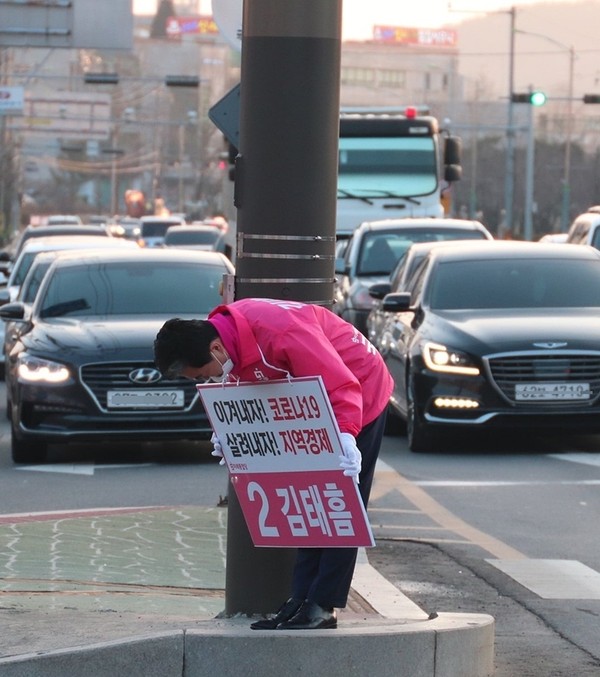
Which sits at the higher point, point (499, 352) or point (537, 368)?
point (499, 352)

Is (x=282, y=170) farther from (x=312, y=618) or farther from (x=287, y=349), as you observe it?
(x=312, y=618)

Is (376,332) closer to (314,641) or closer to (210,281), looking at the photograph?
(210,281)

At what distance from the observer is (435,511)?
1031 cm

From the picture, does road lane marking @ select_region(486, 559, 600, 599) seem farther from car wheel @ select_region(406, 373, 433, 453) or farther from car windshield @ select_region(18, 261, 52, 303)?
car windshield @ select_region(18, 261, 52, 303)

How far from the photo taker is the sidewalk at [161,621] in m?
5.56

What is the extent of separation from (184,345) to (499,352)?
24.9 ft

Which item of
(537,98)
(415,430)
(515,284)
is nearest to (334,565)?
(415,430)

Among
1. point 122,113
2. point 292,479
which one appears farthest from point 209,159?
point 292,479

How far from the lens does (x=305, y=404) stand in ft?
18.6

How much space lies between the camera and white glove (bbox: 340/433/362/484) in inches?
222

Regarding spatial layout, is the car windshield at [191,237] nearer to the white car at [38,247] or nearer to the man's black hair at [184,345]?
the white car at [38,247]

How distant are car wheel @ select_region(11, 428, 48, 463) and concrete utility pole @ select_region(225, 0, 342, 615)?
22.3ft

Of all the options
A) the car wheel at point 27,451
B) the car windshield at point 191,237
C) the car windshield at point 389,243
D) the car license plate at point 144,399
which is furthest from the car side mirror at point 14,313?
the car windshield at point 191,237

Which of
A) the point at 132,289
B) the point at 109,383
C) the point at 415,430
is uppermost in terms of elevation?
the point at 132,289
